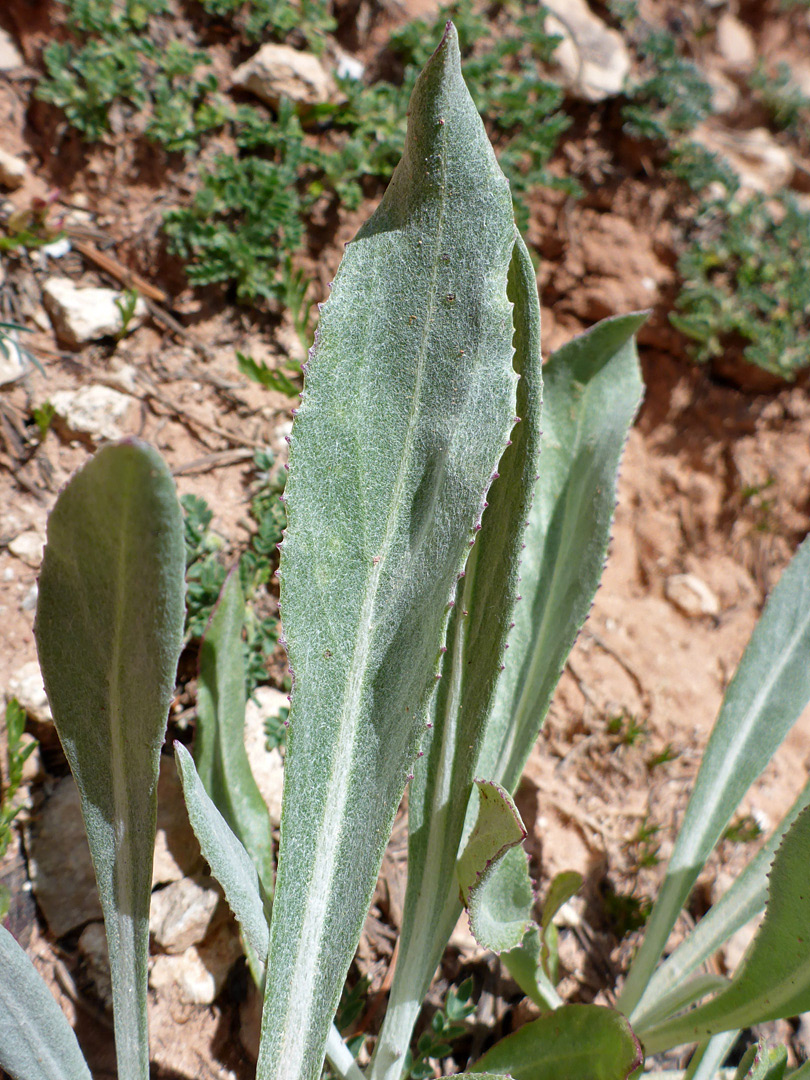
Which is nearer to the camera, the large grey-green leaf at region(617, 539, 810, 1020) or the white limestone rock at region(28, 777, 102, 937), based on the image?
the white limestone rock at region(28, 777, 102, 937)

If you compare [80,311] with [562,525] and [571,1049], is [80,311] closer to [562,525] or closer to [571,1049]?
[562,525]

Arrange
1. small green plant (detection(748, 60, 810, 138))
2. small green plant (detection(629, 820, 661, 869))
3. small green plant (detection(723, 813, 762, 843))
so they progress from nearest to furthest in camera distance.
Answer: small green plant (detection(629, 820, 661, 869))
small green plant (detection(723, 813, 762, 843))
small green plant (detection(748, 60, 810, 138))

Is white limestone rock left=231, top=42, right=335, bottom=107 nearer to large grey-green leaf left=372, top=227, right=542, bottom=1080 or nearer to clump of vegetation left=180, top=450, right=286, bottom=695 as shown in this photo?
clump of vegetation left=180, top=450, right=286, bottom=695

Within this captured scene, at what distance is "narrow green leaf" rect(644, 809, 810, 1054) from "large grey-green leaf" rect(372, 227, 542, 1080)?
0.43 metres

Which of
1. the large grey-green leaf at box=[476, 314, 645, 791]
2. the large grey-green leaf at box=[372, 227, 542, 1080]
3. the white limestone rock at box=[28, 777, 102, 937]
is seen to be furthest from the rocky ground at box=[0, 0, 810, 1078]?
the large grey-green leaf at box=[476, 314, 645, 791]

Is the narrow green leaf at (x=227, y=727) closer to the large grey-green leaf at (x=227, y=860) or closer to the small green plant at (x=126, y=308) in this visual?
the large grey-green leaf at (x=227, y=860)

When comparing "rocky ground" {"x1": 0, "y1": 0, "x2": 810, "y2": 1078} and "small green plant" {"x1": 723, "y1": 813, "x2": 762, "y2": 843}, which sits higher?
"rocky ground" {"x1": 0, "y1": 0, "x2": 810, "y2": 1078}

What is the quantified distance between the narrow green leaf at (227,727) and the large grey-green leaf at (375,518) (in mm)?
290

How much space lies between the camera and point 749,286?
2.69m

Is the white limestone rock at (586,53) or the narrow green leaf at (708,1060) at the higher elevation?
the white limestone rock at (586,53)

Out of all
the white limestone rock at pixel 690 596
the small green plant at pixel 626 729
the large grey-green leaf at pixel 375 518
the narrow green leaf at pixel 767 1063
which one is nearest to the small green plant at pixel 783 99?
the white limestone rock at pixel 690 596

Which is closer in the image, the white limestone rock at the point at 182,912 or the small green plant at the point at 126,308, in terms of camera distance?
the white limestone rock at the point at 182,912

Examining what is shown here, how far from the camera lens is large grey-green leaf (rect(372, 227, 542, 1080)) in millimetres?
1110

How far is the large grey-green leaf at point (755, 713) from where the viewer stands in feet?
4.92
